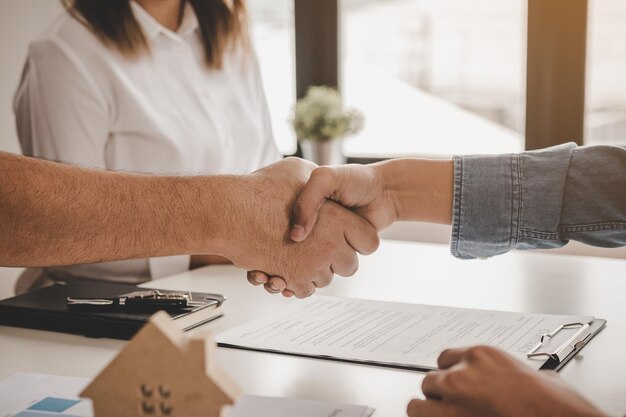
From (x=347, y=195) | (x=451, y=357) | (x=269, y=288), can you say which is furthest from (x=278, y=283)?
(x=451, y=357)

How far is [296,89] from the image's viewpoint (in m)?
3.80

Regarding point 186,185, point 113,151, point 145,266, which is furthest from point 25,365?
point 113,151

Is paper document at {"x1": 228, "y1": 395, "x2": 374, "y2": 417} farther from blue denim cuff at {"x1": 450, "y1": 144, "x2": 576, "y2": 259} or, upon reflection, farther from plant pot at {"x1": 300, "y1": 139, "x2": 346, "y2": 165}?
plant pot at {"x1": 300, "y1": 139, "x2": 346, "y2": 165}

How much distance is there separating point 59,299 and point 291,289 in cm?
42

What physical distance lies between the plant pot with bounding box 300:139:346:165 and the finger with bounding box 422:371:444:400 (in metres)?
2.66

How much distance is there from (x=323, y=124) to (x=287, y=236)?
6.24ft

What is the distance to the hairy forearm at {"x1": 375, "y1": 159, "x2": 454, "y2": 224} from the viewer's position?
5.12 ft

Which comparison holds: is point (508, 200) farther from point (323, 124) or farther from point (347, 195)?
point (323, 124)

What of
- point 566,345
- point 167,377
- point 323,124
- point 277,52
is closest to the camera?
point 167,377

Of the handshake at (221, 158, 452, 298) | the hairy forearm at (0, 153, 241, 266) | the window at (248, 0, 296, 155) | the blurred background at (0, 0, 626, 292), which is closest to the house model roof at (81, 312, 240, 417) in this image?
the hairy forearm at (0, 153, 241, 266)

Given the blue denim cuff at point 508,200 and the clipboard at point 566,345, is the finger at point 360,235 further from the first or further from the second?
the clipboard at point 566,345

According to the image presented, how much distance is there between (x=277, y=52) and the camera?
12.8 feet

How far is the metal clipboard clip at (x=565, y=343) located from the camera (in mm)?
1042

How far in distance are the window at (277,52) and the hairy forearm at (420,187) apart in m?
2.27
